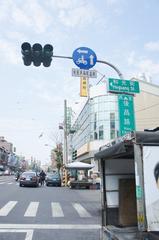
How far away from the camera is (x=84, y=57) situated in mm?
15109

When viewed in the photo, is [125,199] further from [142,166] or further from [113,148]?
[142,166]

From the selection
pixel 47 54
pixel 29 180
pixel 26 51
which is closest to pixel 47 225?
pixel 47 54

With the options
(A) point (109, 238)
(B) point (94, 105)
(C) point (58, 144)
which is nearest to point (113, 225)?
(A) point (109, 238)

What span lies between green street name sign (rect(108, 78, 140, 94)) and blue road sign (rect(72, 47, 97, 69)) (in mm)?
1022

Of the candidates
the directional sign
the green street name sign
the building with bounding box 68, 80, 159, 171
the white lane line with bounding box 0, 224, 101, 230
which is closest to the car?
the building with bounding box 68, 80, 159, 171

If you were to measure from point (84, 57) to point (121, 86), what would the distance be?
1.74 metres

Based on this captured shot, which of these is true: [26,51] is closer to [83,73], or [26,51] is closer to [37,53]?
[37,53]

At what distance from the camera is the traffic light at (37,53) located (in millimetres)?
13086

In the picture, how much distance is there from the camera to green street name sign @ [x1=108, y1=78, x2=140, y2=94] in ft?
48.2

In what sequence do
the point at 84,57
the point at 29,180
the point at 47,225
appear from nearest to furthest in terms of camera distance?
the point at 47,225 → the point at 84,57 → the point at 29,180

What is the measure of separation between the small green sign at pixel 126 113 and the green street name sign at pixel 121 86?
0.90ft

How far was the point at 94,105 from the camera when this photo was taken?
202 ft

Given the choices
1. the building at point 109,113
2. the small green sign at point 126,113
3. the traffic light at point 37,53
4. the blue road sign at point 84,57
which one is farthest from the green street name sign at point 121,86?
the building at point 109,113

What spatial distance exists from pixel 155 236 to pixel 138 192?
22.9 inches
